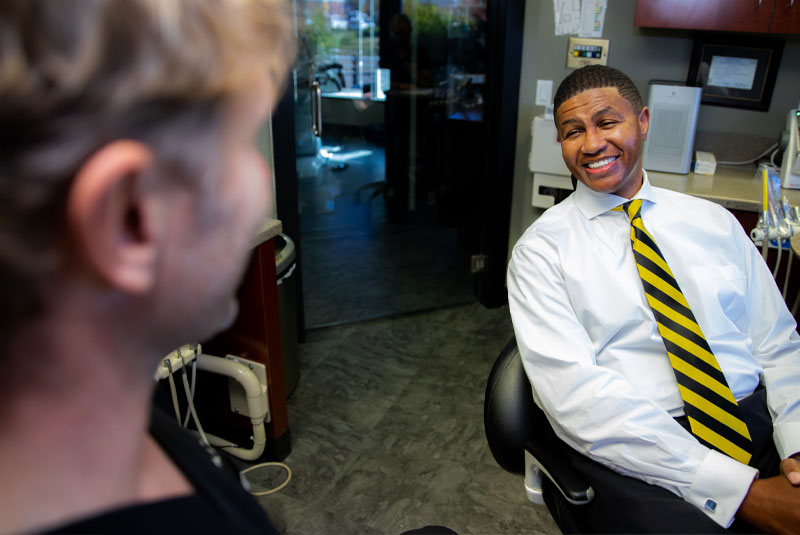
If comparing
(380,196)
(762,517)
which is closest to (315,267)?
(380,196)

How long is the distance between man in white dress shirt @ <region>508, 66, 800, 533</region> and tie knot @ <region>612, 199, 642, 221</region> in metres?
0.02

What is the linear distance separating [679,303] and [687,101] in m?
1.64

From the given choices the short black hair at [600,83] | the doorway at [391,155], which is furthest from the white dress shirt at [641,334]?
the doorway at [391,155]

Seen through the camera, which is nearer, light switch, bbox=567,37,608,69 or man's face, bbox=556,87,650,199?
man's face, bbox=556,87,650,199

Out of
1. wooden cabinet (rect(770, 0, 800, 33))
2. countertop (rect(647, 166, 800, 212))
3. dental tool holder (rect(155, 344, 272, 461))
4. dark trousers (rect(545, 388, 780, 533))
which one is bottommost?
dental tool holder (rect(155, 344, 272, 461))

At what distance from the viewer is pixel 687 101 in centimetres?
268

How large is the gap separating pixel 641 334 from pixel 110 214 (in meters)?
1.27

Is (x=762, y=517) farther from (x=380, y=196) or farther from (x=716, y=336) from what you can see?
(x=380, y=196)

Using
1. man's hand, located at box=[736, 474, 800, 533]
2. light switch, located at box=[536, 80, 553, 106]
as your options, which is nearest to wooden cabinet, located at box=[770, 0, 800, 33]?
light switch, located at box=[536, 80, 553, 106]

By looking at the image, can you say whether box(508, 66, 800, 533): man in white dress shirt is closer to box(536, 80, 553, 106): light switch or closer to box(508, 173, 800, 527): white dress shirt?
box(508, 173, 800, 527): white dress shirt

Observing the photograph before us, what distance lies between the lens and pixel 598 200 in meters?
1.54

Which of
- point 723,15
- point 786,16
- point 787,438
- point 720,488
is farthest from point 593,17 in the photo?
point 720,488

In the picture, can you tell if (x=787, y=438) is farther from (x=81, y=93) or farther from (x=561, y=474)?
(x=81, y=93)

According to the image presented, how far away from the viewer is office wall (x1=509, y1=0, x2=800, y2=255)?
280 centimetres
